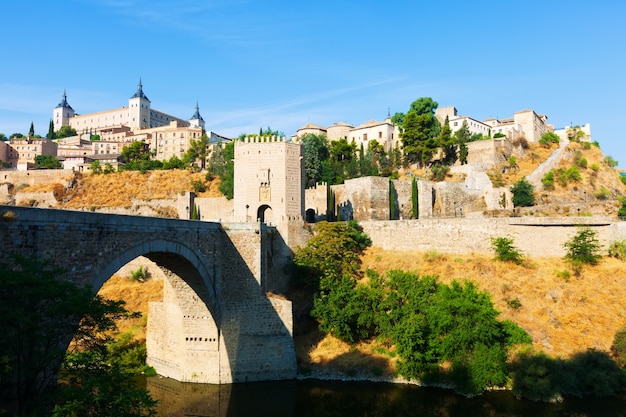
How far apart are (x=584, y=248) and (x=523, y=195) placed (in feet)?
56.9

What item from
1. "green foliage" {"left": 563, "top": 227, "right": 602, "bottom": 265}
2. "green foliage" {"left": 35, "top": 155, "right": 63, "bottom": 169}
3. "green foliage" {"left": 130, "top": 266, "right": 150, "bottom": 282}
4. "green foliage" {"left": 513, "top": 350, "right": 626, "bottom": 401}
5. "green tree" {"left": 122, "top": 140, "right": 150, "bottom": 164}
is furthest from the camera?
"green tree" {"left": 122, "top": 140, "right": 150, "bottom": 164}

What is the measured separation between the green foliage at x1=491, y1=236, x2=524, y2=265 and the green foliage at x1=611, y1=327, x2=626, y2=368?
23.3 feet

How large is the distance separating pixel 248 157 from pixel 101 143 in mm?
78290

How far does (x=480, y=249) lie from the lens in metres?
30.3

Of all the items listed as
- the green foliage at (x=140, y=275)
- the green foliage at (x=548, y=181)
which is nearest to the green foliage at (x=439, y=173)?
the green foliage at (x=548, y=181)

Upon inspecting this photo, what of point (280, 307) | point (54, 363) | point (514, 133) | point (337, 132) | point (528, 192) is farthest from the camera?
point (337, 132)

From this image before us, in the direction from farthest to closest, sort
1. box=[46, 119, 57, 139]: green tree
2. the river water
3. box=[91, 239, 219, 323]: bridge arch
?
box=[46, 119, 57, 139]: green tree → the river water → box=[91, 239, 219, 323]: bridge arch

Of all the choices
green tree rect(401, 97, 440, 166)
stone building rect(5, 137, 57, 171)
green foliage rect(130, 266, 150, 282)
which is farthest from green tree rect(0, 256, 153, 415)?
stone building rect(5, 137, 57, 171)

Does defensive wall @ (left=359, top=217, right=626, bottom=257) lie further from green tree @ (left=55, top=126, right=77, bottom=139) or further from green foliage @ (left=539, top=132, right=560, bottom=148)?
green tree @ (left=55, top=126, right=77, bottom=139)

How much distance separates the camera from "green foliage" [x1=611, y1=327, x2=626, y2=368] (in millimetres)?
21094

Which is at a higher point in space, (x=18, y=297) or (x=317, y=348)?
(x=18, y=297)

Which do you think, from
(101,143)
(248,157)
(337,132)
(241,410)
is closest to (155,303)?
(241,410)

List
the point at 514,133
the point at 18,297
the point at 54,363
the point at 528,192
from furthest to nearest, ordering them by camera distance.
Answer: the point at 514,133
the point at 528,192
the point at 54,363
the point at 18,297

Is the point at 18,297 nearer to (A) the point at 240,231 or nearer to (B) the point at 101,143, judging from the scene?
(A) the point at 240,231
